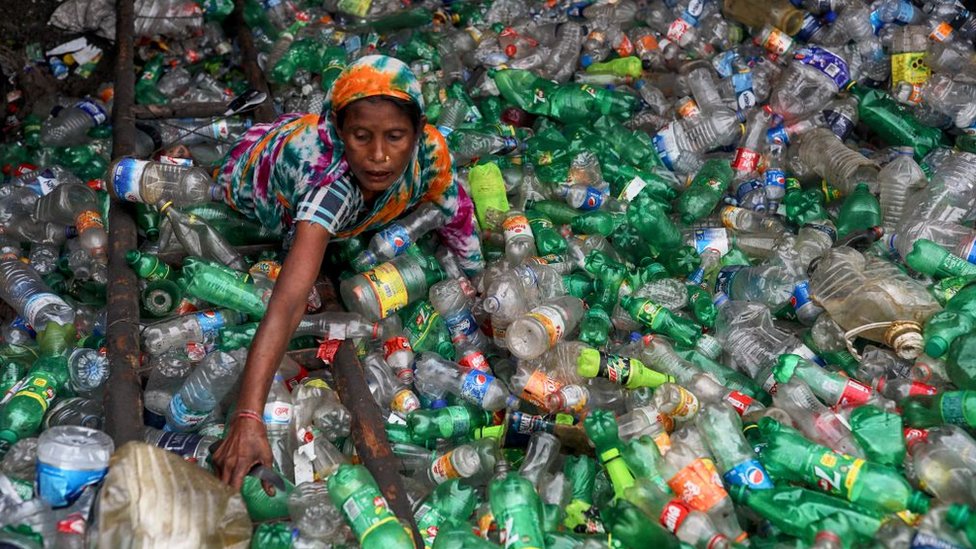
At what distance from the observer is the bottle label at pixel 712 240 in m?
4.07

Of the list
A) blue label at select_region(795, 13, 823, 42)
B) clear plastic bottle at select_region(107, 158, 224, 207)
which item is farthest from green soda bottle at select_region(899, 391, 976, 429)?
blue label at select_region(795, 13, 823, 42)

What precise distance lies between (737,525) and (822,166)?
2.48 meters

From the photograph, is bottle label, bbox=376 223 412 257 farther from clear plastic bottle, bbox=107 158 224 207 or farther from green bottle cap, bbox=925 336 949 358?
green bottle cap, bbox=925 336 949 358

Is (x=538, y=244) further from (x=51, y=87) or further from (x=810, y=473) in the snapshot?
(x=51, y=87)

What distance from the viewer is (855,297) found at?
→ 3471 mm

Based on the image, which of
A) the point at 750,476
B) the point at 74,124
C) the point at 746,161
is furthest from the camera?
the point at 74,124

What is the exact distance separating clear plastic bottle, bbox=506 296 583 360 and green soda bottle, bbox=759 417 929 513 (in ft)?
2.89

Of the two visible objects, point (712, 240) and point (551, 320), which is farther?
point (712, 240)

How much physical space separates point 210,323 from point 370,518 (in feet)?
4.47

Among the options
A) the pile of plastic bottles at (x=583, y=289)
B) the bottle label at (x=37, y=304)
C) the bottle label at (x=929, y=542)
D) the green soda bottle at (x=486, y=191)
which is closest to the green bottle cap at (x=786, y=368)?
the pile of plastic bottles at (x=583, y=289)

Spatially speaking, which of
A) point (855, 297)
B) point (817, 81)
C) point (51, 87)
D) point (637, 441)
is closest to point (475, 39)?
point (817, 81)

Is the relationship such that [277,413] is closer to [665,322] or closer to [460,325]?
[460,325]

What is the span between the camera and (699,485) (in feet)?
8.59

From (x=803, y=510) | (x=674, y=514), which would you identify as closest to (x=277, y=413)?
(x=674, y=514)
